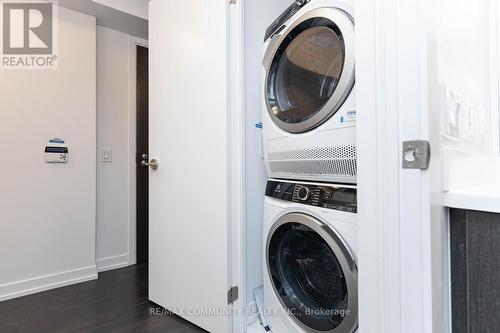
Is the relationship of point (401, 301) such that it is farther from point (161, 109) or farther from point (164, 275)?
point (161, 109)

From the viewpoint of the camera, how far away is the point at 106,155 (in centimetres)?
242

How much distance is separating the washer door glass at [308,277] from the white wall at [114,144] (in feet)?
5.80

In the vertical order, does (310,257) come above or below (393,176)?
below

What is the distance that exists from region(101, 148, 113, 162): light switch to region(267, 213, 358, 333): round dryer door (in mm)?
1824

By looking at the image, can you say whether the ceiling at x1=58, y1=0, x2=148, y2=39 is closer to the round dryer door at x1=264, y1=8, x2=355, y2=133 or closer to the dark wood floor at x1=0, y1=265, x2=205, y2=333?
the round dryer door at x1=264, y1=8, x2=355, y2=133

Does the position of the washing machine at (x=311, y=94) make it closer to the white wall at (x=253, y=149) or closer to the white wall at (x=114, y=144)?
the white wall at (x=253, y=149)

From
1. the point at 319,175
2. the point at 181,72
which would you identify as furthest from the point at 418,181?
the point at 181,72

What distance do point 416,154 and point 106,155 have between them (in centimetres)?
246

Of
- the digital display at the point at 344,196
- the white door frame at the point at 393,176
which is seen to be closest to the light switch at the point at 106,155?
the digital display at the point at 344,196

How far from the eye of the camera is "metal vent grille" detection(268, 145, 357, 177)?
3.30 ft

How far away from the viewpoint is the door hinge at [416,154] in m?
0.56

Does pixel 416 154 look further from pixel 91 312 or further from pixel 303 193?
pixel 91 312

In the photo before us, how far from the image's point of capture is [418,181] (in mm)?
567

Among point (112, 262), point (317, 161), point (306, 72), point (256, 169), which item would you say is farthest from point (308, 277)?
point (112, 262)
